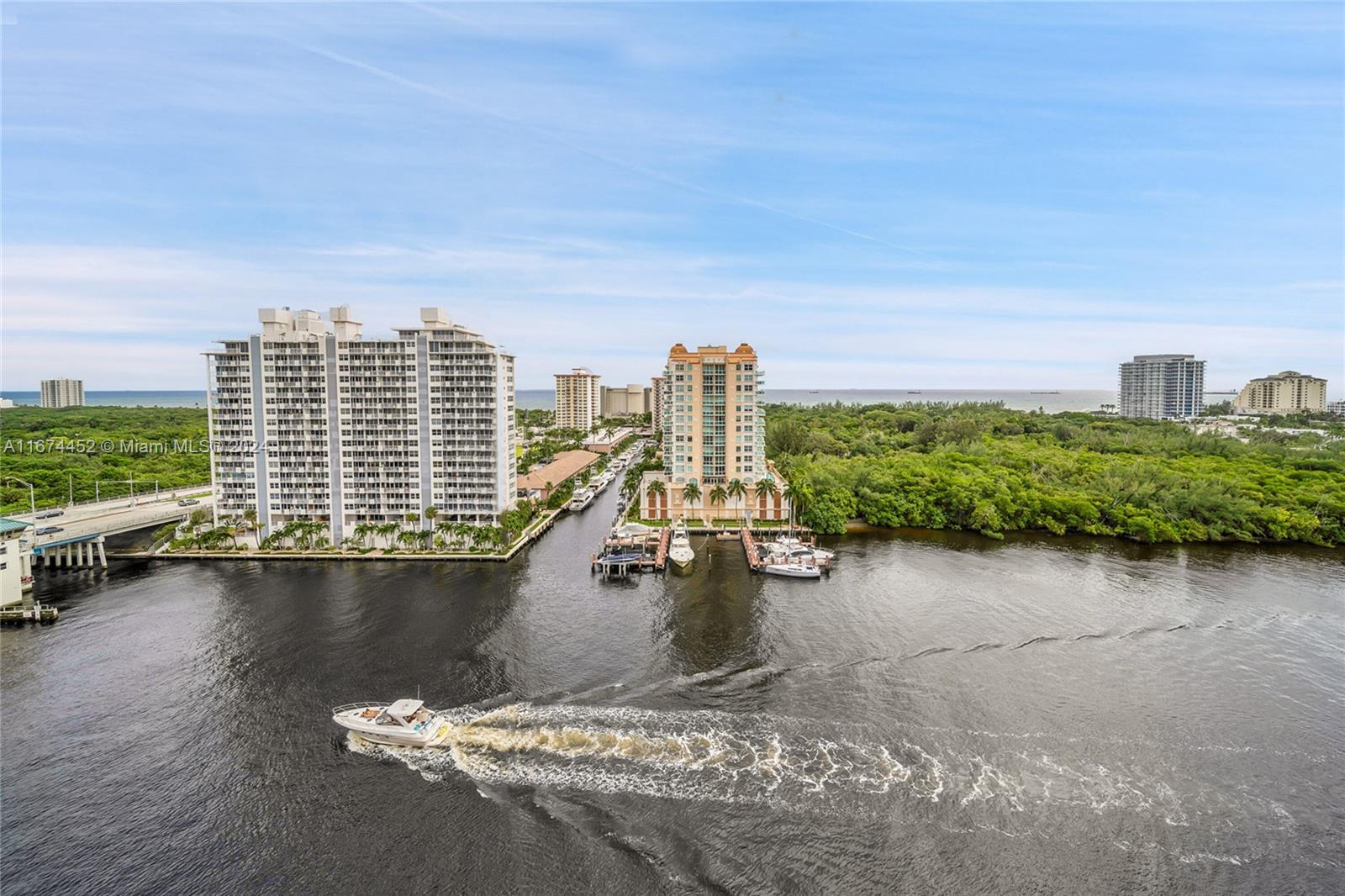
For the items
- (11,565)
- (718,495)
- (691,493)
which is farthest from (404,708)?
(691,493)

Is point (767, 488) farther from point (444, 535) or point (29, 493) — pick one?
point (29, 493)

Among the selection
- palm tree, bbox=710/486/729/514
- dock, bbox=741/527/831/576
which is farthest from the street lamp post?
dock, bbox=741/527/831/576

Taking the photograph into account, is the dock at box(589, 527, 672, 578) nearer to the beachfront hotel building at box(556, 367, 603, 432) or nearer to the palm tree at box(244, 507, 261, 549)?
the palm tree at box(244, 507, 261, 549)

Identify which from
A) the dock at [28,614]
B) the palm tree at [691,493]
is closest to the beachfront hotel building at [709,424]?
the palm tree at [691,493]

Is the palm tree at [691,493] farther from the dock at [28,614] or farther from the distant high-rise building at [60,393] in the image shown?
the distant high-rise building at [60,393]

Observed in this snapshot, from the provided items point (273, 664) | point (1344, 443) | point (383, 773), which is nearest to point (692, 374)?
point (273, 664)

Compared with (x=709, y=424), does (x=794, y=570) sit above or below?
below
